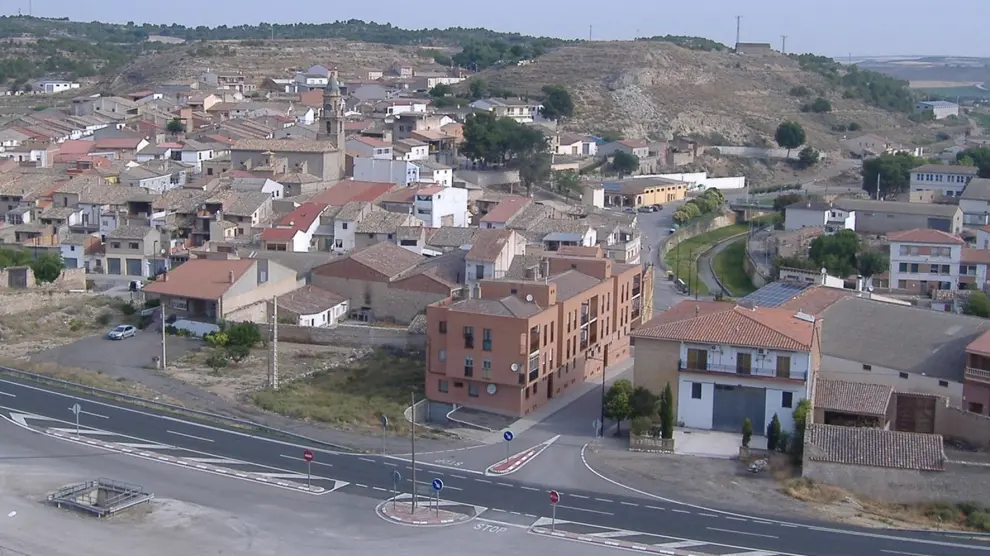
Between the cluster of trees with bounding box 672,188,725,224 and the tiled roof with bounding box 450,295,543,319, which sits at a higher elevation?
the tiled roof with bounding box 450,295,543,319

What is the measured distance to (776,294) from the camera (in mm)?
30234

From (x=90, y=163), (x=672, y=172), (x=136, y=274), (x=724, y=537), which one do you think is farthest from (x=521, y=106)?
(x=724, y=537)

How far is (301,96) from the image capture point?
225 ft

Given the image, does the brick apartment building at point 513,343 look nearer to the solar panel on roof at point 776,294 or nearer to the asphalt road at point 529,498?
the asphalt road at point 529,498

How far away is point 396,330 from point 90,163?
70.2 ft

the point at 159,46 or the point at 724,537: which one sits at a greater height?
the point at 159,46

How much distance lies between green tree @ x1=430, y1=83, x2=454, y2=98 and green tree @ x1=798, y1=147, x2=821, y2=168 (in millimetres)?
19591

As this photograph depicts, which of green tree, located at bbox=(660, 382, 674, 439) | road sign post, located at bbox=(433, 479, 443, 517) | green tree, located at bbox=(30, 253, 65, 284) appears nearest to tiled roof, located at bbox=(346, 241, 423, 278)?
green tree, located at bbox=(30, 253, 65, 284)

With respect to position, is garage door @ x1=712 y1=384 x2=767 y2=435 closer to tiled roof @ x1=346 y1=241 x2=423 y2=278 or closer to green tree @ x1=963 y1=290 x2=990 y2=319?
tiled roof @ x1=346 y1=241 x2=423 y2=278

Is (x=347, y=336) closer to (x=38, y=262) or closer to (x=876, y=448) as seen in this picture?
(x=38, y=262)

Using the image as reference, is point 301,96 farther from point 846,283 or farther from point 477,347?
point 477,347

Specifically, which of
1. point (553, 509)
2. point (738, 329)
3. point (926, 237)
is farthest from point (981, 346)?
point (926, 237)

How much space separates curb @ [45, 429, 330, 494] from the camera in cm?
2006

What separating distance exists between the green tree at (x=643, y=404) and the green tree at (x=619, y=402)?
8 centimetres
